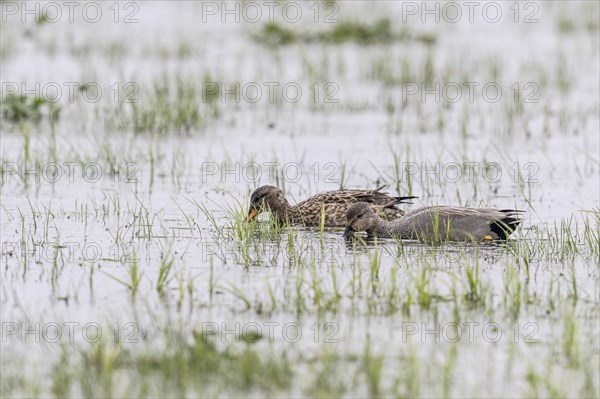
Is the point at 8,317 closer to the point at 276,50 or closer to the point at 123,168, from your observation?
the point at 123,168

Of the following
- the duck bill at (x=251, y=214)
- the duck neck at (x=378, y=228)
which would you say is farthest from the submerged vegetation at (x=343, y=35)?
the duck neck at (x=378, y=228)

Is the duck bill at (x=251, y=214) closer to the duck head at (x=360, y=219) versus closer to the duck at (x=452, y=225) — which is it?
the duck head at (x=360, y=219)

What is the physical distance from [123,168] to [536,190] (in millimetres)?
3570

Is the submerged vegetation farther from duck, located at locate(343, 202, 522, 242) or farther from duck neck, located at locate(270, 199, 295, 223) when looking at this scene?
duck, located at locate(343, 202, 522, 242)

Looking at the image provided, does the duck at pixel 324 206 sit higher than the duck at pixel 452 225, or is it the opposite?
the duck at pixel 324 206

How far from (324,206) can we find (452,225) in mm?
1290

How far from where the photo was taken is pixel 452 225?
29.4ft

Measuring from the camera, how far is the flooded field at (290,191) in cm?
600

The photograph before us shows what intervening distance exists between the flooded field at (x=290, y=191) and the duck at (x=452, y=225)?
0.42ft

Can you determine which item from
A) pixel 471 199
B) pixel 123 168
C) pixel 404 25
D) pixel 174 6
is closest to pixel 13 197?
pixel 123 168

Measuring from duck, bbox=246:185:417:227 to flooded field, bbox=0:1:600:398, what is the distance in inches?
6.8

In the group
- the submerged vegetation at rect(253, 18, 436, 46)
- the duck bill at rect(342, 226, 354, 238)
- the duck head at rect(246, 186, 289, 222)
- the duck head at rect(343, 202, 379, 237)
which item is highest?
the submerged vegetation at rect(253, 18, 436, 46)

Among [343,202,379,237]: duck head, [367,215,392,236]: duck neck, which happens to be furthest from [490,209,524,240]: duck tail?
[343,202,379,237]: duck head

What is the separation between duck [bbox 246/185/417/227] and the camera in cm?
991
